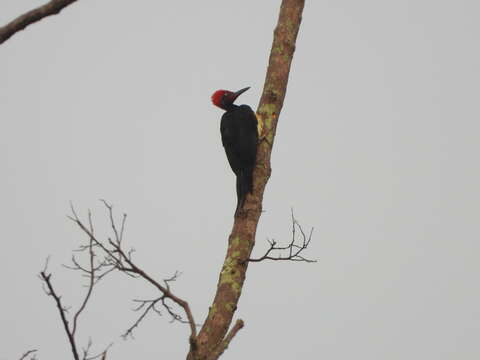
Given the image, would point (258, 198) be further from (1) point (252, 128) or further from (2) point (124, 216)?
(2) point (124, 216)

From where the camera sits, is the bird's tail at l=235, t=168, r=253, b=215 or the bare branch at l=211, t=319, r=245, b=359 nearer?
the bare branch at l=211, t=319, r=245, b=359

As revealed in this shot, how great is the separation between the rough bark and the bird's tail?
0.05m

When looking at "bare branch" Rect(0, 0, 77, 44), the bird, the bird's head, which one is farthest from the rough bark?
the bird's head

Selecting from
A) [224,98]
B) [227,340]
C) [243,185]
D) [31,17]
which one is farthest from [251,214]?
[224,98]

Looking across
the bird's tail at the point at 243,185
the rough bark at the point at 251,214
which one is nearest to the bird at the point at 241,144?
the bird's tail at the point at 243,185

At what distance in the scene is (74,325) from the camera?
2.11 m

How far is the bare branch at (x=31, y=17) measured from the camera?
1864 millimetres

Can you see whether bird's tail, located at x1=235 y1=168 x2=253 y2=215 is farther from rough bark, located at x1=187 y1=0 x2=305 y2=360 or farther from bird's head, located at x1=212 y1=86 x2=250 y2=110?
bird's head, located at x1=212 y1=86 x2=250 y2=110

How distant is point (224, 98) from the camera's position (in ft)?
21.2

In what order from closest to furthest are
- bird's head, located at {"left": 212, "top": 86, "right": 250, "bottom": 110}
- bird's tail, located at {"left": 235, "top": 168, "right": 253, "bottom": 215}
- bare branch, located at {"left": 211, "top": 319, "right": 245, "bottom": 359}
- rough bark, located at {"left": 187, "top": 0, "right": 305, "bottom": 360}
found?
bare branch, located at {"left": 211, "top": 319, "right": 245, "bottom": 359} < rough bark, located at {"left": 187, "top": 0, "right": 305, "bottom": 360} < bird's tail, located at {"left": 235, "top": 168, "right": 253, "bottom": 215} < bird's head, located at {"left": 212, "top": 86, "right": 250, "bottom": 110}

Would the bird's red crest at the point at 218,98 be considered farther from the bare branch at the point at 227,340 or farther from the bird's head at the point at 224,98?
the bare branch at the point at 227,340

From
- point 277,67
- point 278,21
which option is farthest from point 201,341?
point 278,21

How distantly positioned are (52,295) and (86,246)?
1.98ft

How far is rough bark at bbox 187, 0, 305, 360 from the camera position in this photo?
2.88m
